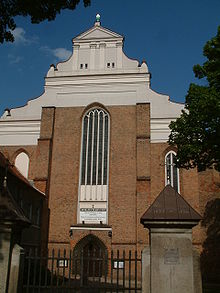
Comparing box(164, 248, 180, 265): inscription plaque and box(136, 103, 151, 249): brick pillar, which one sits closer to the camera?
box(164, 248, 180, 265): inscription plaque

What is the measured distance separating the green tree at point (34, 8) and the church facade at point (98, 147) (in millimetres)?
14866

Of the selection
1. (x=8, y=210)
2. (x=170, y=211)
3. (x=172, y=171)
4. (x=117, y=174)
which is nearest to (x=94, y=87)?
(x=117, y=174)

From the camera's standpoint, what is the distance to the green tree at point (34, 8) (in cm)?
746

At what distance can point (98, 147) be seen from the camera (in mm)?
23781

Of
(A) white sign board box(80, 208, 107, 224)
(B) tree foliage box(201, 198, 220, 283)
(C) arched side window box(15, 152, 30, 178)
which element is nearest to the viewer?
(B) tree foliage box(201, 198, 220, 283)

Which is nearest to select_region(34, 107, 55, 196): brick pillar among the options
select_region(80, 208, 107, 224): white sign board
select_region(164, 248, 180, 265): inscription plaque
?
select_region(80, 208, 107, 224): white sign board

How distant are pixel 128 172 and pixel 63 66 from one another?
952 centimetres

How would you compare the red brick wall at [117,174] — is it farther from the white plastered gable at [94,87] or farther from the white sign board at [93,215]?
the white plastered gable at [94,87]

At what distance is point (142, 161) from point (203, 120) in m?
8.51

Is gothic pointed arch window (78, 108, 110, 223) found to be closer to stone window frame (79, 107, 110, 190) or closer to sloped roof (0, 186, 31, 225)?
stone window frame (79, 107, 110, 190)

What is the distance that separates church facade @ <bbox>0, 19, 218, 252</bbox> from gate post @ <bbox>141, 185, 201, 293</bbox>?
551 inches

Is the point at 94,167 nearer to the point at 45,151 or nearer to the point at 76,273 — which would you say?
the point at 45,151

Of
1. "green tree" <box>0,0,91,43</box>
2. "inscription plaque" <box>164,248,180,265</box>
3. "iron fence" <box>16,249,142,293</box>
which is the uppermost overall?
"green tree" <box>0,0,91,43</box>

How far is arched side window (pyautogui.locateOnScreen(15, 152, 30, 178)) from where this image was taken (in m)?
24.1
